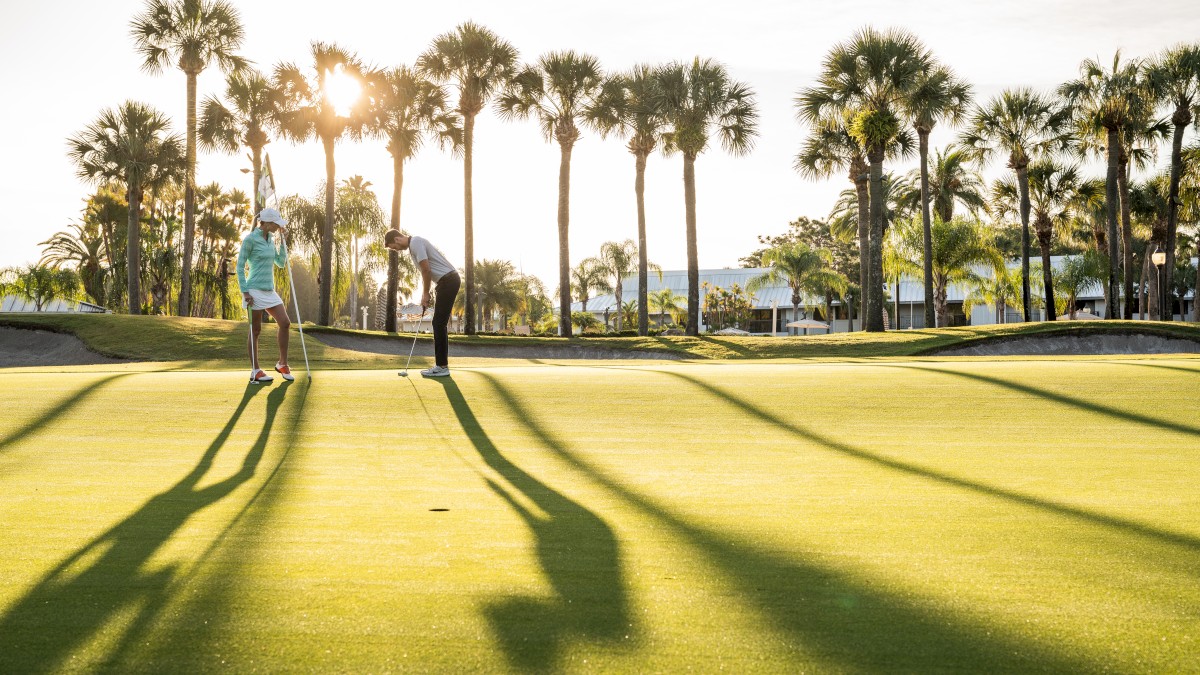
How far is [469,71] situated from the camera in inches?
1583

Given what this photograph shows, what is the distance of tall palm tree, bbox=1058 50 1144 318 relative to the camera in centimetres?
4012

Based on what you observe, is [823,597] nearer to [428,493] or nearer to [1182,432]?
[428,493]

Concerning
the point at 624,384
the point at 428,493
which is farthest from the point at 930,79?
the point at 428,493

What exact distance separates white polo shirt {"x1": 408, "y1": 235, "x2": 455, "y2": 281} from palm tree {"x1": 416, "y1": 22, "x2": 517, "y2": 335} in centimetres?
2875

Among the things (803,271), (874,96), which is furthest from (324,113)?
(803,271)

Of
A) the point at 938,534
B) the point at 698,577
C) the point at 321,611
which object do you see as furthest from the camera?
the point at 938,534

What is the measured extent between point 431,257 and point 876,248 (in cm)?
2882

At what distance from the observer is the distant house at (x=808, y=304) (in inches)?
2982

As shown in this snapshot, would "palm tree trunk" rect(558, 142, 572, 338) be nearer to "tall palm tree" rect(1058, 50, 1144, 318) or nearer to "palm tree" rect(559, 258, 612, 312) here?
"tall palm tree" rect(1058, 50, 1144, 318)

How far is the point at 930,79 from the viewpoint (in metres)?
37.1

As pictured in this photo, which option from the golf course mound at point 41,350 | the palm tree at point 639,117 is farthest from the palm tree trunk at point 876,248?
the golf course mound at point 41,350

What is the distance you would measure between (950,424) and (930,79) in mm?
32155

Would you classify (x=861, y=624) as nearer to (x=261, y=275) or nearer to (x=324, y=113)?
(x=261, y=275)

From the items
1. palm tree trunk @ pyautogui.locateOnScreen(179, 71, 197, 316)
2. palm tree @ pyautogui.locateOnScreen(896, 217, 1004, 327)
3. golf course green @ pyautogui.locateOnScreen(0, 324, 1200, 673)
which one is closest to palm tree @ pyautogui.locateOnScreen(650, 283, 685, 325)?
palm tree @ pyautogui.locateOnScreen(896, 217, 1004, 327)
